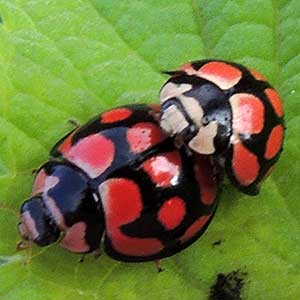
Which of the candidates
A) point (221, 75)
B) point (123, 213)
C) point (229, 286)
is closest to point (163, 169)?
point (123, 213)

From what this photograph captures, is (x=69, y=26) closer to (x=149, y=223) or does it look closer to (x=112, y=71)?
(x=112, y=71)

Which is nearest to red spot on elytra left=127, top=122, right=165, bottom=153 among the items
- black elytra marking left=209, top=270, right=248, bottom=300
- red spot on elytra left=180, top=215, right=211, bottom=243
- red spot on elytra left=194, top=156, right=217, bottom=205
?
red spot on elytra left=194, top=156, right=217, bottom=205

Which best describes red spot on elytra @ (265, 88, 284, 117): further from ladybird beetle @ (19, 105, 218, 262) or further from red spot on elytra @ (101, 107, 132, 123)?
red spot on elytra @ (101, 107, 132, 123)

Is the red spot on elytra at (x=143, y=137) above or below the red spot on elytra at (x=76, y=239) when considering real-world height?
above

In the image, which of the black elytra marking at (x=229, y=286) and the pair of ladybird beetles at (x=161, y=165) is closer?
the pair of ladybird beetles at (x=161, y=165)

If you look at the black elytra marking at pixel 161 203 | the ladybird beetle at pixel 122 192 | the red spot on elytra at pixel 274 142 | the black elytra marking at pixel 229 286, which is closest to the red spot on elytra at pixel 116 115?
the ladybird beetle at pixel 122 192

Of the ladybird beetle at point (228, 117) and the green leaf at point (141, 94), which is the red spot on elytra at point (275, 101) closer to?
the ladybird beetle at point (228, 117)

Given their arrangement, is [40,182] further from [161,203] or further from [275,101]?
[275,101]
